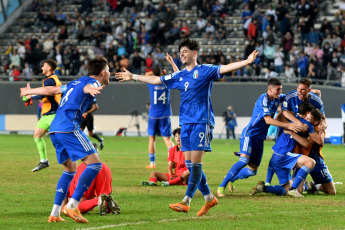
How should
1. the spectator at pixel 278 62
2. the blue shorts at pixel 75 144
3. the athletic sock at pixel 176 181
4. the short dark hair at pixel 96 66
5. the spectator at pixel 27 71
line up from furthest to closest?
the spectator at pixel 27 71 < the spectator at pixel 278 62 < the athletic sock at pixel 176 181 < the short dark hair at pixel 96 66 < the blue shorts at pixel 75 144

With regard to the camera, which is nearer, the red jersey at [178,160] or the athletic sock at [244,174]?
the athletic sock at [244,174]

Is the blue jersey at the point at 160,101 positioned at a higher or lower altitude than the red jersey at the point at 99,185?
higher

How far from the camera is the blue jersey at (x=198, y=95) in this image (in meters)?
9.71

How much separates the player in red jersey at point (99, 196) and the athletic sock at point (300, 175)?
3.56 meters

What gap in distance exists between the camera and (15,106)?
36.1m

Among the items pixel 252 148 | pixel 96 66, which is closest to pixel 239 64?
pixel 96 66

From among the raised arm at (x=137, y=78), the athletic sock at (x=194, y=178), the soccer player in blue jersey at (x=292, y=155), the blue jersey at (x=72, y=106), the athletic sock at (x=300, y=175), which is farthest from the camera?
the soccer player in blue jersey at (x=292, y=155)

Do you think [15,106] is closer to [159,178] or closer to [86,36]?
[86,36]

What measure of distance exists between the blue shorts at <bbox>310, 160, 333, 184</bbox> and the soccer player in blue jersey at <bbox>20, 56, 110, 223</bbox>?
4.93 meters

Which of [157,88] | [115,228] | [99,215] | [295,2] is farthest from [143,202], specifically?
[295,2]

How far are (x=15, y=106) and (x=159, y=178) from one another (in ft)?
77.7

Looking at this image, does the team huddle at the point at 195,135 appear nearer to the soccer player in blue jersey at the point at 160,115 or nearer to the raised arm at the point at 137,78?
the raised arm at the point at 137,78

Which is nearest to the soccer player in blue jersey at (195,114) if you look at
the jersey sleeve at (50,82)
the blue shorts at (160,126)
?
the jersey sleeve at (50,82)

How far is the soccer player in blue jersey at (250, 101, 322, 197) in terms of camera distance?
11945 millimetres
